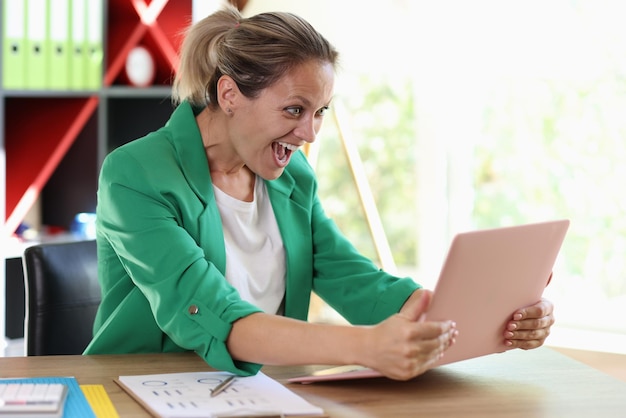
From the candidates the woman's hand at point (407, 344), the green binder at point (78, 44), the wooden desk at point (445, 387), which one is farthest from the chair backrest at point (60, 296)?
the green binder at point (78, 44)

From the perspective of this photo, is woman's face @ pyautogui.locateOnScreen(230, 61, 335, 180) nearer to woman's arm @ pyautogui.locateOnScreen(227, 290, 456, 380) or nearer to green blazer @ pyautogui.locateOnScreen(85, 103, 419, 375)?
green blazer @ pyautogui.locateOnScreen(85, 103, 419, 375)

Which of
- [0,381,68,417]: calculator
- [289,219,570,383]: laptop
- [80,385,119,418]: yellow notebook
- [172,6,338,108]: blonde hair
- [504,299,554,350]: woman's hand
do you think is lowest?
[80,385,119,418]: yellow notebook

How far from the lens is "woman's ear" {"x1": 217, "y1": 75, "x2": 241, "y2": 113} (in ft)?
5.99

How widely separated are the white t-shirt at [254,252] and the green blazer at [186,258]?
2 centimetres

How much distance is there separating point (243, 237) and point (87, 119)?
180cm

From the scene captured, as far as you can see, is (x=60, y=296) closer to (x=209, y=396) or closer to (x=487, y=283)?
(x=209, y=396)

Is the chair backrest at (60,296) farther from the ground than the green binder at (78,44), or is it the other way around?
the green binder at (78,44)

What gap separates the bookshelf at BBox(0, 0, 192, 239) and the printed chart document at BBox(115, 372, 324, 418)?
202 cm

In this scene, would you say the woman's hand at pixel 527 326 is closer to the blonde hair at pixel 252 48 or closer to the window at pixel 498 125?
the blonde hair at pixel 252 48

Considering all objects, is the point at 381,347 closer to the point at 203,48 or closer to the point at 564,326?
the point at 203,48

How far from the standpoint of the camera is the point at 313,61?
179 cm

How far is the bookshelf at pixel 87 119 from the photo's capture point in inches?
136

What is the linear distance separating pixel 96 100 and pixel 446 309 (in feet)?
7.68

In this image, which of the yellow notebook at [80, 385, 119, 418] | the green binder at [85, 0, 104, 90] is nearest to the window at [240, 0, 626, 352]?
the green binder at [85, 0, 104, 90]
